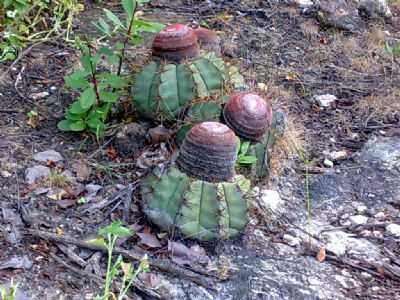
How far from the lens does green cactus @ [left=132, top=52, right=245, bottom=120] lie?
255 cm

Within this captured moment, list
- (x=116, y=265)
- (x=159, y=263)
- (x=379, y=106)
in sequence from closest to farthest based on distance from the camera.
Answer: (x=116, y=265), (x=159, y=263), (x=379, y=106)

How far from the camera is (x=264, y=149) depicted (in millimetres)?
2592

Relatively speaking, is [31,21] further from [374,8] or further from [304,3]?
[374,8]

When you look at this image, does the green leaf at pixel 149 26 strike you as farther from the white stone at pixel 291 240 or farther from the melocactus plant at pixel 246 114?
the white stone at pixel 291 240

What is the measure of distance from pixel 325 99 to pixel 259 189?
1002mm

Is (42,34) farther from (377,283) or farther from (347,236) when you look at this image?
(377,283)

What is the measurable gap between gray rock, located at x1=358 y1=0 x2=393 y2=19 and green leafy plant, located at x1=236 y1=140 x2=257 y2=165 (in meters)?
2.18

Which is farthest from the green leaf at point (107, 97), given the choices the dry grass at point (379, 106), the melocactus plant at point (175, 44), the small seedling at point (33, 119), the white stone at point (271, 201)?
the dry grass at point (379, 106)

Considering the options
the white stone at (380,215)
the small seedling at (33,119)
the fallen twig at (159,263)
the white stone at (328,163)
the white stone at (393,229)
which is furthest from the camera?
the white stone at (328,163)

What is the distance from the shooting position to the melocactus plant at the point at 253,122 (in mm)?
2467

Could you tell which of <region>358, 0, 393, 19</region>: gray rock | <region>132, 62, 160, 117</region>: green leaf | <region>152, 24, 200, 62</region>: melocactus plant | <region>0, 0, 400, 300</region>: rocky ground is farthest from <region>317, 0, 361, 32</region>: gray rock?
<region>132, 62, 160, 117</region>: green leaf

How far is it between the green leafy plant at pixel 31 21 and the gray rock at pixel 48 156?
751mm

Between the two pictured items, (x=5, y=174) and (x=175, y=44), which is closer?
(x=5, y=174)

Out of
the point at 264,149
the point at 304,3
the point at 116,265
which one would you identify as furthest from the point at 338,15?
the point at 116,265
